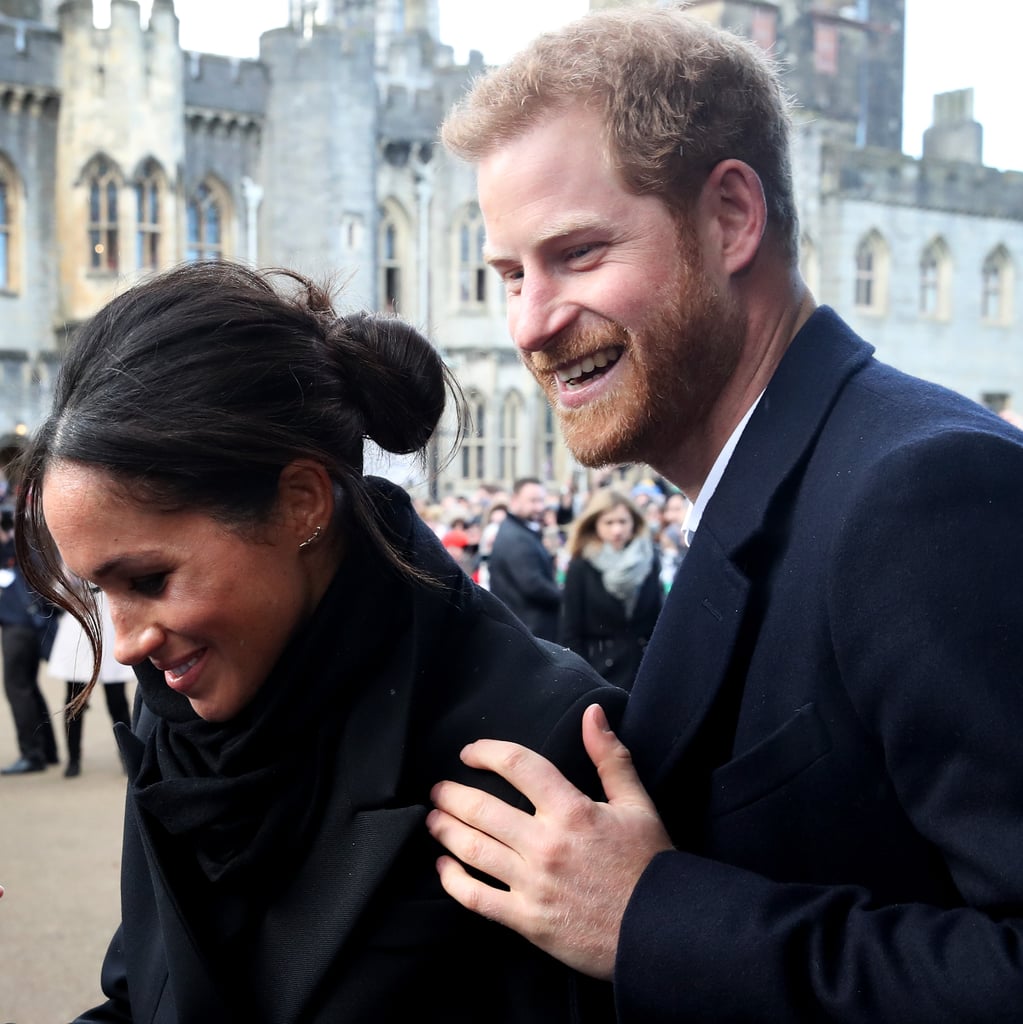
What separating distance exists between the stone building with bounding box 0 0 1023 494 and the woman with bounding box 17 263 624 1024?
18.8 m

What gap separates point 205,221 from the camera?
2778 centimetres

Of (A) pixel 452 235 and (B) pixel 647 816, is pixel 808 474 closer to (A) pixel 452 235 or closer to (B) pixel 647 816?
(B) pixel 647 816

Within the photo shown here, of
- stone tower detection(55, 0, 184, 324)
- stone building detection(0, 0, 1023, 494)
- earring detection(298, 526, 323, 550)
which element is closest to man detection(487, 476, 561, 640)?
earring detection(298, 526, 323, 550)

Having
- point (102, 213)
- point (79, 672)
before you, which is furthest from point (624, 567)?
point (102, 213)

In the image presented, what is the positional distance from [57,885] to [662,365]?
17.7 feet

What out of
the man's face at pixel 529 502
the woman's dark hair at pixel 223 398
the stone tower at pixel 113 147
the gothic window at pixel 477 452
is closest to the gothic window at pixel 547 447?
the gothic window at pixel 477 452

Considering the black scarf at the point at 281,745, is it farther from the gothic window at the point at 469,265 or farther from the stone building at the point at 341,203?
the gothic window at the point at 469,265

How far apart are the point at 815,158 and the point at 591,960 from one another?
3393cm

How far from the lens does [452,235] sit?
3019 cm

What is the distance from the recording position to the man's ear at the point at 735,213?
187 cm

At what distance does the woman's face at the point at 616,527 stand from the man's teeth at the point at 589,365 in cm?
595

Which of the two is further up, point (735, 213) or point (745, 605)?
point (735, 213)

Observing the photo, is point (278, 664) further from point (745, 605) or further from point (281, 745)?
point (745, 605)

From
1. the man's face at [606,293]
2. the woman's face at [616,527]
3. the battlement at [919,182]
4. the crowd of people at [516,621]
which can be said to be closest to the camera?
the crowd of people at [516,621]
